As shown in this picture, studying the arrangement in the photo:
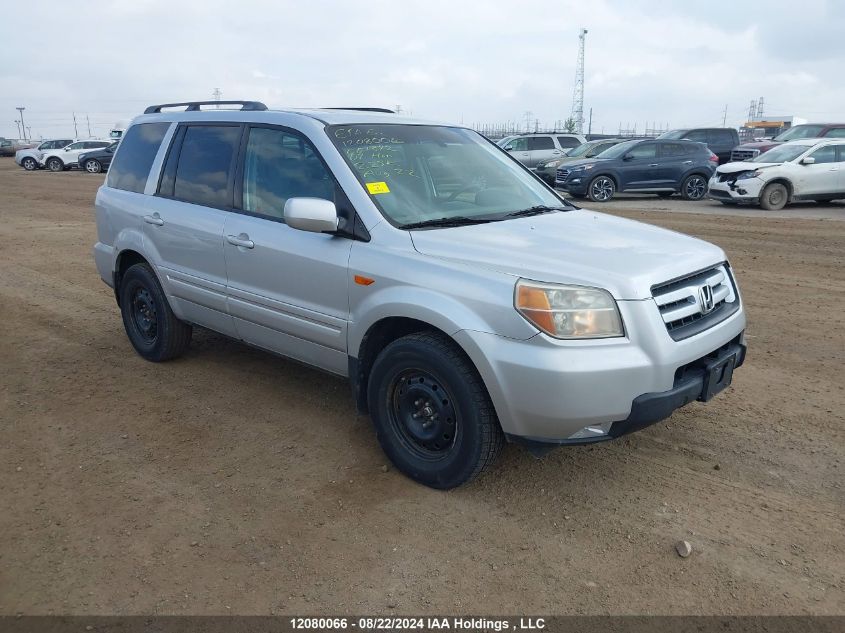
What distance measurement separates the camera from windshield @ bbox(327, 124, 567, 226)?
388cm

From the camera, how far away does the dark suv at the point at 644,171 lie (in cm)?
1758

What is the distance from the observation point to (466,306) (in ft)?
10.6

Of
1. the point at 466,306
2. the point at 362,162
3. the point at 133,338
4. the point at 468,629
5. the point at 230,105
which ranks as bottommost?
the point at 468,629

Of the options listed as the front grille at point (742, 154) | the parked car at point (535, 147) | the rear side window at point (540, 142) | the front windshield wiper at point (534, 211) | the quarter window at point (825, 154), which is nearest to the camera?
the front windshield wiper at point (534, 211)

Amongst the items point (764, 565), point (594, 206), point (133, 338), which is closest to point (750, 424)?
point (764, 565)

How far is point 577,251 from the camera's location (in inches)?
135

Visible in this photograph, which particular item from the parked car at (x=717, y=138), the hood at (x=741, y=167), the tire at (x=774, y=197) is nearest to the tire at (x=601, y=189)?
the hood at (x=741, y=167)

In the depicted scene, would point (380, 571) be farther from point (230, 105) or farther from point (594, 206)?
point (594, 206)

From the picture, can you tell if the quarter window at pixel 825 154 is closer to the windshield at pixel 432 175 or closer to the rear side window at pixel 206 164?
the windshield at pixel 432 175

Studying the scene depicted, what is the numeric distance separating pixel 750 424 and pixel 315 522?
273cm

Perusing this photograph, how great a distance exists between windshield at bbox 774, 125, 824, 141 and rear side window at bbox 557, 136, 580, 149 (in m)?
6.44

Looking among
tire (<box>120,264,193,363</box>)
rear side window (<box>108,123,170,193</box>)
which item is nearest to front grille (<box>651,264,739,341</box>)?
tire (<box>120,264,193,363</box>)

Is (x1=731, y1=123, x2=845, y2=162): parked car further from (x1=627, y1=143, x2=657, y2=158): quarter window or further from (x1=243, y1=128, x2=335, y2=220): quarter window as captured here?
(x1=243, y1=128, x2=335, y2=220): quarter window

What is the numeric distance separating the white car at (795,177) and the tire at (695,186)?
2.58 metres
